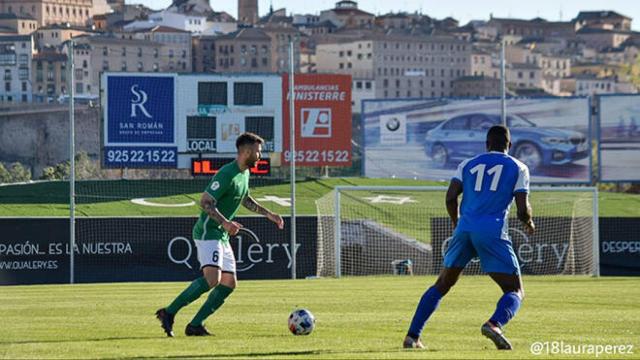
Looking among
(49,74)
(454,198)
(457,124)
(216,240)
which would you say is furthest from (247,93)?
(49,74)

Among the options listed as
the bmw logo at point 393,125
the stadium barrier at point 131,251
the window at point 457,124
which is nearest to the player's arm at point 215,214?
the stadium barrier at point 131,251

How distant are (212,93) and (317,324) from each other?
3663 centimetres

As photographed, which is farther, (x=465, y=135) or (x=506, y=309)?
(x=465, y=135)

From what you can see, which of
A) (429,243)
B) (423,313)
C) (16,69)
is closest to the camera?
(423,313)

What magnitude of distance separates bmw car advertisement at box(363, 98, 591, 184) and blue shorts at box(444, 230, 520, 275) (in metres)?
53.4

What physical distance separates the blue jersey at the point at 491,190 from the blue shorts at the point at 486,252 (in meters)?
0.06

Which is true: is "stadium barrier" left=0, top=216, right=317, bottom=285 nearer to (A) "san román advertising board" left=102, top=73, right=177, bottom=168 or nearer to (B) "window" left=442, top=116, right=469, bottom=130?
(A) "san román advertising board" left=102, top=73, right=177, bottom=168

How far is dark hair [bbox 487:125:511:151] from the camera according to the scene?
46.7 ft

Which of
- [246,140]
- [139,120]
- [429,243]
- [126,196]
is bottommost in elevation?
[126,196]

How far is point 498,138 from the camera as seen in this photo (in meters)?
14.2

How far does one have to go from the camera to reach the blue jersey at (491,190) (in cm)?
1404

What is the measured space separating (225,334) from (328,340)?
1290 millimetres

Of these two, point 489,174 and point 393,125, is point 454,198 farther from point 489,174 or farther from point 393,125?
point 393,125

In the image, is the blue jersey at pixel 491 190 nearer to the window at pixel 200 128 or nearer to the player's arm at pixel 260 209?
the player's arm at pixel 260 209
